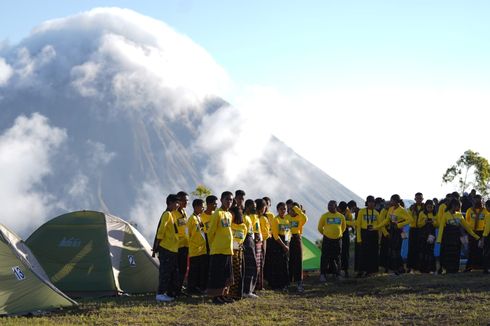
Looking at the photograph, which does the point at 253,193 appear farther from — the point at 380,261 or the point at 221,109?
the point at 380,261

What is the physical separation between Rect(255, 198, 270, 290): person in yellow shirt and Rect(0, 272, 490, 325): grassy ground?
322 mm

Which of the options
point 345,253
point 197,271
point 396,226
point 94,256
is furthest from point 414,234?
point 94,256

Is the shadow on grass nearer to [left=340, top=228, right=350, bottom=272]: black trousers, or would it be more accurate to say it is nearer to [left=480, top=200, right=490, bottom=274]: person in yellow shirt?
[left=480, top=200, right=490, bottom=274]: person in yellow shirt

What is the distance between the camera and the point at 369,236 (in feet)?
47.5

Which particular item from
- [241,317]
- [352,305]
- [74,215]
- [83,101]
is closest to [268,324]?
[241,317]

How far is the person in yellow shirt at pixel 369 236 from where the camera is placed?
14414 mm

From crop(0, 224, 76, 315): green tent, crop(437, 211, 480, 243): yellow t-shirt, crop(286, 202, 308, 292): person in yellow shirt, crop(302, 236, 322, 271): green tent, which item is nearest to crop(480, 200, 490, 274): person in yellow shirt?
crop(437, 211, 480, 243): yellow t-shirt

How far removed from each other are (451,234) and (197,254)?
589 centimetres

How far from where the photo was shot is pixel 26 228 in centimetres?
10719

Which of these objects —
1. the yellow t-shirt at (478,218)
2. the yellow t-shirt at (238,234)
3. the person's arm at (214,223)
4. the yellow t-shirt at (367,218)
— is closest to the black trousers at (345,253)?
the yellow t-shirt at (367,218)

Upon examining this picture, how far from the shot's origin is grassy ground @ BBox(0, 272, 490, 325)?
8.72 m

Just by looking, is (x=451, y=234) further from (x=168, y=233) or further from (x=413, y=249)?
(x=168, y=233)

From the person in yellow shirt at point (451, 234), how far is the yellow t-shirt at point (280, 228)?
3648 mm

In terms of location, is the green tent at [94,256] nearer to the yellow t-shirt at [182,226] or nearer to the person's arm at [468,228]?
the yellow t-shirt at [182,226]
